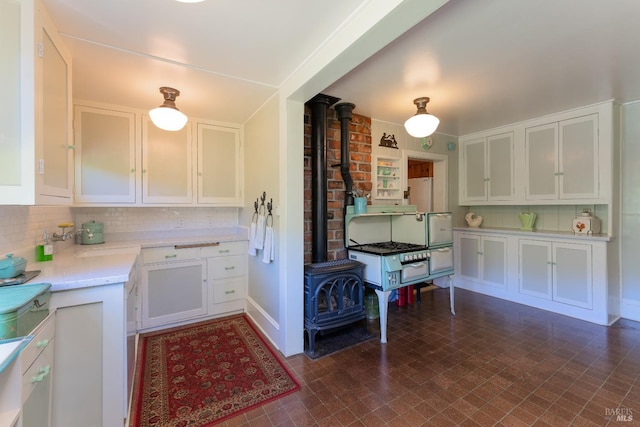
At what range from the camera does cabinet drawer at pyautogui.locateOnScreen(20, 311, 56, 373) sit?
102cm

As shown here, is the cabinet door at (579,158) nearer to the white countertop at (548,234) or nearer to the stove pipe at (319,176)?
the white countertop at (548,234)

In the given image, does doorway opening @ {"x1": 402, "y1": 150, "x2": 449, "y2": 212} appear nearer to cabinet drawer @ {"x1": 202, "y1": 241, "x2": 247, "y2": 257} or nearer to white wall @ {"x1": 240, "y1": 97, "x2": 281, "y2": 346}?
white wall @ {"x1": 240, "y1": 97, "x2": 281, "y2": 346}

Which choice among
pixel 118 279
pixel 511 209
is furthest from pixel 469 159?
pixel 118 279

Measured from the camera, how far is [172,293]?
2.99m

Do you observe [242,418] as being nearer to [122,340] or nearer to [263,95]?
[122,340]

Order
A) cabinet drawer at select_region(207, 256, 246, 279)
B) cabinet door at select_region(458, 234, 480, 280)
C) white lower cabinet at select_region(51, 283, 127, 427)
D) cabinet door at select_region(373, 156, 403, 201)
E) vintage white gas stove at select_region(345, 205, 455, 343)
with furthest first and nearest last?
cabinet door at select_region(458, 234, 480, 280), cabinet door at select_region(373, 156, 403, 201), cabinet drawer at select_region(207, 256, 246, 279), vintage white gas stove at select_region(345, 205, 455, 343), white lower cabinet at select_region(51, 283, 127, 427)

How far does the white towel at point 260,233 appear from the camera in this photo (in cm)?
282

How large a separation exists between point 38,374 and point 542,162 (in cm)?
496

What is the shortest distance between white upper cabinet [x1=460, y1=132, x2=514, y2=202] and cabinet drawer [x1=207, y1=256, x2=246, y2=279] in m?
3.61

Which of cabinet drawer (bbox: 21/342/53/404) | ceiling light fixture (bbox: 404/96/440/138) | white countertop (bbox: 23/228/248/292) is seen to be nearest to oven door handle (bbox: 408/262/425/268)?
ceiling light fixture (bbox: 404/96/440/138)

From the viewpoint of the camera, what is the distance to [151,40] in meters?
1.76

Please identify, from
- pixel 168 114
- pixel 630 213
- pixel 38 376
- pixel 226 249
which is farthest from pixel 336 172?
pixel 630 213

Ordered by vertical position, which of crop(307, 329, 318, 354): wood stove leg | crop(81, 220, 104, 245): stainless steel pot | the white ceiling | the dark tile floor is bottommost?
the dark tile floor

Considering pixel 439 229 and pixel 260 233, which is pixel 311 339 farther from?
pixel 439 229
